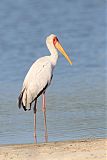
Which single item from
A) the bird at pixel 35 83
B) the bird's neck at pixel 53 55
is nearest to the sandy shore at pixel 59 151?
the bird at pixel 35 83

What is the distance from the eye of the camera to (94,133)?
46.2ft

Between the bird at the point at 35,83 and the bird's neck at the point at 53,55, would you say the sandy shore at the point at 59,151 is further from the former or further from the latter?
the bird's neck at the point at 53,55

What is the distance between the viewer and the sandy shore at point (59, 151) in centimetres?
1136

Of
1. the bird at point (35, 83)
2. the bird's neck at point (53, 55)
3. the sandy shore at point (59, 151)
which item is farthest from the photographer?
the bird's neck at point (53, 55)

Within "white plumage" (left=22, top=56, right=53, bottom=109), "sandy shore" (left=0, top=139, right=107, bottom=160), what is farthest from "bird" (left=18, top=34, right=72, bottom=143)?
"sandy shore" (left=0, top=139, right=107, bottom=160)

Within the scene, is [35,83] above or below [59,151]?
below

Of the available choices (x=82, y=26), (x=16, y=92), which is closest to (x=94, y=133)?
(x=16, y=92)

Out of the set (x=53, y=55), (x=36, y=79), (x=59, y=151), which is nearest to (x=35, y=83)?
(x=36, y=79)

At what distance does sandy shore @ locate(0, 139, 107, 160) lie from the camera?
37.3 feet

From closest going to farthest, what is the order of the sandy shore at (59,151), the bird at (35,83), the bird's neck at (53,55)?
the sandy shore at (59,151)
the bird at (35,83)
the bird's neck at (53,55)

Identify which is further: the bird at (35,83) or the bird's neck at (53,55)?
the bird's neck at (53,55)

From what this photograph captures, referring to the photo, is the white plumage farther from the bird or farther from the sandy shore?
the sandy shore

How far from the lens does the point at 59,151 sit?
38.7ft

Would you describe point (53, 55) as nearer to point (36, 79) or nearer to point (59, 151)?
point (36, 79)
